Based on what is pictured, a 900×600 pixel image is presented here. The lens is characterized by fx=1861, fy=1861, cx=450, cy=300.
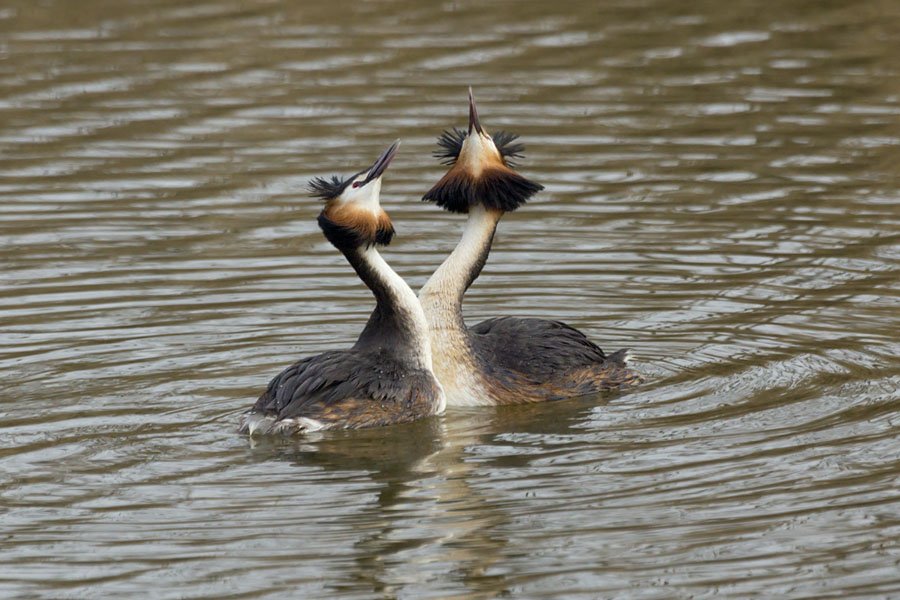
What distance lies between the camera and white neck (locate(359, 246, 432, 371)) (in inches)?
411

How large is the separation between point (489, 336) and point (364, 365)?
3.56 ft

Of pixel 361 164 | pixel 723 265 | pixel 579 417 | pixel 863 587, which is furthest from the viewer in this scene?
pixel 361 164

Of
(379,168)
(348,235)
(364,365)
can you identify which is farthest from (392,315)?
(379,168)

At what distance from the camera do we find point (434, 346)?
426 inches

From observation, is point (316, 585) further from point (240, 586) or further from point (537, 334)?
point (537, 334)

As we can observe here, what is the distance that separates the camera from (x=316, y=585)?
7.95 metres

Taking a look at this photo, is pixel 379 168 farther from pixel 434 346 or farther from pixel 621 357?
pixel 621 357

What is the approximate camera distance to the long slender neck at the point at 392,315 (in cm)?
1045

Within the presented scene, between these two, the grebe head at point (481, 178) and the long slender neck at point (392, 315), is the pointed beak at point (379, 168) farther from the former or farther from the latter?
the grebe head at point (481, 178)

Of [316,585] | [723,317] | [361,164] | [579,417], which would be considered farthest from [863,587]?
[361,164]

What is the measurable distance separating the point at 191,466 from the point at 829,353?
4020 mm

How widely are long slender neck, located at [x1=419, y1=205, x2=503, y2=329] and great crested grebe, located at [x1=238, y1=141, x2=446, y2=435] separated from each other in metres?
0.36

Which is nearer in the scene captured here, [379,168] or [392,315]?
[379,168]

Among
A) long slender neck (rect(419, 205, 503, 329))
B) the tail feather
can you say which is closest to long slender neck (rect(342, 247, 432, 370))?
long slender neck (rect(419, 205, 503, 329))
